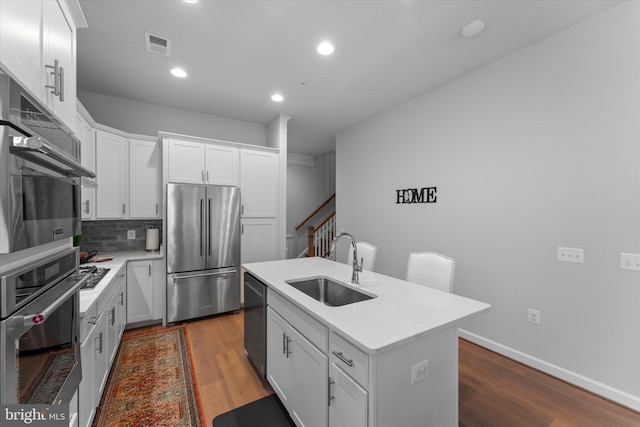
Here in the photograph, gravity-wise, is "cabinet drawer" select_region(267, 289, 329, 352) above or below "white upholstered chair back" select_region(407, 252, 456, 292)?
below

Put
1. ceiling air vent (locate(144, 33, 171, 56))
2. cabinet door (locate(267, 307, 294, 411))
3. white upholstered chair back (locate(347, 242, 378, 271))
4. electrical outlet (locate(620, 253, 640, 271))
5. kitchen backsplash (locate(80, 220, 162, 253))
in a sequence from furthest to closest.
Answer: kitchen backsplash (locate(80, 220, 162, 253)) < white upholstered chair back (locate(347, 242, 378, 271)) < ceiling air vent (locate(144, 33, 171, 56)) < electrical outlet (locate(620, 253, 640, 271)) < cabinet door (locate(267, 307, 294, 411))

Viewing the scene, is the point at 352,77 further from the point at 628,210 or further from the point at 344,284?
the point at 628,210

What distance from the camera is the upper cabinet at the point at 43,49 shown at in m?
0.84

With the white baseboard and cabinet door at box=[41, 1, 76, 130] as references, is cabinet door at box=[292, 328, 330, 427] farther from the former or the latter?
the white baseboard

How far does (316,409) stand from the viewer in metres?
1.43

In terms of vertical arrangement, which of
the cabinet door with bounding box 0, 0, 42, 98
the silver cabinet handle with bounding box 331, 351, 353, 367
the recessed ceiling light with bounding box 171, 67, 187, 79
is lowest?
the silver cabinet handle with bounding box 331, 351, 353, 367

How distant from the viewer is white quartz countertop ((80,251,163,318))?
5.38 feet

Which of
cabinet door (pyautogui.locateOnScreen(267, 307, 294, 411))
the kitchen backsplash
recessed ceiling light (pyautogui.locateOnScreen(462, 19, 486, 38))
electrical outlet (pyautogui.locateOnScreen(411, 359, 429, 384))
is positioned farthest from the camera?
the kitchen backsplash

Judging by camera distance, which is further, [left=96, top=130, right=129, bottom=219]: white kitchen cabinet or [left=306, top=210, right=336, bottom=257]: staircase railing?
[left=306, top=210, right=336, bottom=257]: staircase railing

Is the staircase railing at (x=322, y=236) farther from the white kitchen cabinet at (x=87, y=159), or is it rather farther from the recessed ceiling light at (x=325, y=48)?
the white kitchen cabinet at (x=87, y=159)

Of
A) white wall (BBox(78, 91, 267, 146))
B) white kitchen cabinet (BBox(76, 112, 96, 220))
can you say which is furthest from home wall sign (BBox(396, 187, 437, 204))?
white kitchen cabinet (BBox(76, 112, 96, 220))

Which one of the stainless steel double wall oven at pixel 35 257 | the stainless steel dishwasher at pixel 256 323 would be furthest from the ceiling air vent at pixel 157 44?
the stainless steel dishwasher at pixel 256 323

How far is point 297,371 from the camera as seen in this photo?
163 cm

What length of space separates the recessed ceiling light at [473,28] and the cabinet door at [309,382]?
2713 mm
